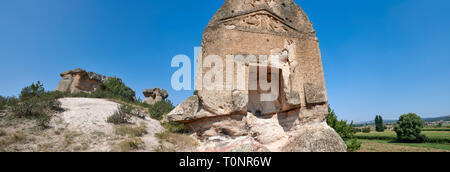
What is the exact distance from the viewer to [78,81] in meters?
15.4

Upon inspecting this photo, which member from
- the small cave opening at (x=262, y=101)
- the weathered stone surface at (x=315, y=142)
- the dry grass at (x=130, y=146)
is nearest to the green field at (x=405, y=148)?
the weathered stone surface at (x=315, y=142)

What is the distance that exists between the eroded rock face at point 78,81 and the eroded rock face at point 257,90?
15.2m

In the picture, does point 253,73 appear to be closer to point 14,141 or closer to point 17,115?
point 14,141

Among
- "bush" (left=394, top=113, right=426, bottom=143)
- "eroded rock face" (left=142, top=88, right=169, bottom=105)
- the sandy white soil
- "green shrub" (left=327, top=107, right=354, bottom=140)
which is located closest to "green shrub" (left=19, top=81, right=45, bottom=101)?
the sandy white soil

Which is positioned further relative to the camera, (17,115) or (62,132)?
(17,115)

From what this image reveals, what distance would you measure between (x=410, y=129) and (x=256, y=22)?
4060 cm

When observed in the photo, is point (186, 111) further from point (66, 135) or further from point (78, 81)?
point (78, 81)

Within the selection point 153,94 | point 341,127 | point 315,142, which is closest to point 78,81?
point 153,94

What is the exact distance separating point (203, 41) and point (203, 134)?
104 inches

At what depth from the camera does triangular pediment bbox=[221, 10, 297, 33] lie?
515 cm

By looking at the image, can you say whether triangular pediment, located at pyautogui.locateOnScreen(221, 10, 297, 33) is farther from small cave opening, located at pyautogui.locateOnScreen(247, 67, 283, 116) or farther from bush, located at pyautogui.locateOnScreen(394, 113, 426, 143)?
bush, located at pyautogui.locateOnScreen(394, 113, 426, 143)

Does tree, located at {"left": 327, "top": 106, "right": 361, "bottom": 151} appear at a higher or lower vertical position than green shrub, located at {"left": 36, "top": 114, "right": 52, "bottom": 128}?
lower

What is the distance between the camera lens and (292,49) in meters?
5.26
